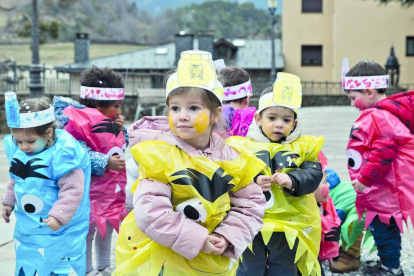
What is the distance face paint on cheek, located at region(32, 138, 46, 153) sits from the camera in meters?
3.62

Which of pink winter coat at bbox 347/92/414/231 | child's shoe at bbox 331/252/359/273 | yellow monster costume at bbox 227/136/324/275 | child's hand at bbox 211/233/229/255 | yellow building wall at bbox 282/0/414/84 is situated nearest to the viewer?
child's hand at bbox 211/233/229/255

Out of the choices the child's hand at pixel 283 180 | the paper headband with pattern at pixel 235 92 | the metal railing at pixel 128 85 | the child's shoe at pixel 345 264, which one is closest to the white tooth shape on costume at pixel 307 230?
the child's hand at pixel 283 180

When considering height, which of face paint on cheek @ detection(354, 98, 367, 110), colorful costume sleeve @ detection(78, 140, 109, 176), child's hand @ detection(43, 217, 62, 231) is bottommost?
child's hand @ detection(43, 217, 62, 231)

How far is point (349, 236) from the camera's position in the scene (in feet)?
16.2

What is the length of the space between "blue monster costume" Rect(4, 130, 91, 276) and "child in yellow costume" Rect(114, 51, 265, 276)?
931 mm

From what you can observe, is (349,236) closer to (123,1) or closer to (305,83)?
(305,83)

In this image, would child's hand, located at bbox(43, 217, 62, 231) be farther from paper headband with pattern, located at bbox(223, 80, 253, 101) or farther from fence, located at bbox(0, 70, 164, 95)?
fence, located at bbox(0, 70, 164, 95)

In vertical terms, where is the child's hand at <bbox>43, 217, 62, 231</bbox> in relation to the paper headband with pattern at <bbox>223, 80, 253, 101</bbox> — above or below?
below

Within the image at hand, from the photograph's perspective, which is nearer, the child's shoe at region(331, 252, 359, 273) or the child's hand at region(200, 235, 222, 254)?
the child's hand at region(200, 235, 222, 254)

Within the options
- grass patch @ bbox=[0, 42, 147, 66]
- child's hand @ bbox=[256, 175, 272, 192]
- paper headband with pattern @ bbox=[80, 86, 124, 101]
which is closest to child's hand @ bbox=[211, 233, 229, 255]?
child's hand @ bbox=[256, 175, 272, 192]

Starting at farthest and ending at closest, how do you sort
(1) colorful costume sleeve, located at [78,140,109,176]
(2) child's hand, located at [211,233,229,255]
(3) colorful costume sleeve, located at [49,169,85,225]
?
1. (1) colorful costume sleeve, located at [78,140,109,176]
2. (3) colorful costume sleeve, located at [49,169,85,225]
3. (2) child's hand, located at [211,233,229,255]

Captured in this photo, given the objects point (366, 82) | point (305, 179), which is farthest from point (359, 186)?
point (305, 179)

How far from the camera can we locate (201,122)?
272cm

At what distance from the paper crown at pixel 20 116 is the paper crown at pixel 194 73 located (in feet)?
3.94
